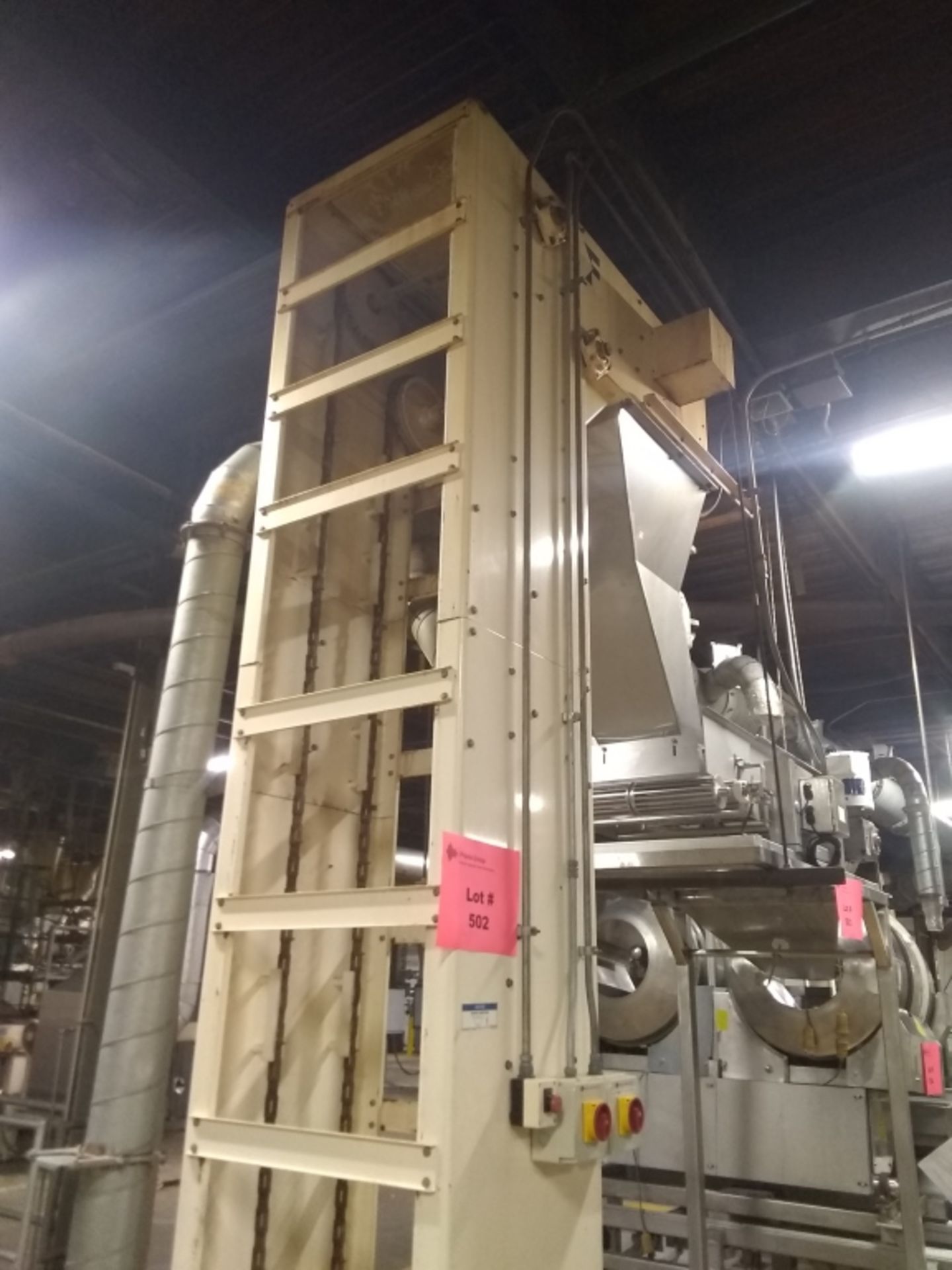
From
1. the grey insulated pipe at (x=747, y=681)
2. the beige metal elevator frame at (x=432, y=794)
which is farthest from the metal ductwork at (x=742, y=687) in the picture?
the beige metal elevator frame at (x=432, y=794)

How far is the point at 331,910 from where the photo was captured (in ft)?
6.60

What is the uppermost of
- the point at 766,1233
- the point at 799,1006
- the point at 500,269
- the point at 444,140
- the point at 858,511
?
the point at 858,511

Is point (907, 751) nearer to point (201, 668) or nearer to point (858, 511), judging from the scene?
point (858, 511)

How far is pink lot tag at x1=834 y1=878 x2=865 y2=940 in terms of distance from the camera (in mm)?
3369

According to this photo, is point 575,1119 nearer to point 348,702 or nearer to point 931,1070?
point 348,702

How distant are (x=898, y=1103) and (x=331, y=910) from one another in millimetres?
2919

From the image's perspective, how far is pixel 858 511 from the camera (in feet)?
17.4

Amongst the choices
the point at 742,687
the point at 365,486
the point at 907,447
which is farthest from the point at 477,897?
the point at 907,447

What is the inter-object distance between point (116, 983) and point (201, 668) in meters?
1.20

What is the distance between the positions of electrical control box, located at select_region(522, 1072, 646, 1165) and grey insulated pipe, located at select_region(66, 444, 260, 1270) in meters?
1.93

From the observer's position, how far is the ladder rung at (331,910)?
1.90m

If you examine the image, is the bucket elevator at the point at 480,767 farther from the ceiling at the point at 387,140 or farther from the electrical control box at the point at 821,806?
Answer: the ceiling at the point at 387,140

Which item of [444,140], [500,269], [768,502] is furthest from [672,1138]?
[444,140]

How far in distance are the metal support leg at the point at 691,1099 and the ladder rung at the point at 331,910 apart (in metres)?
2.20
